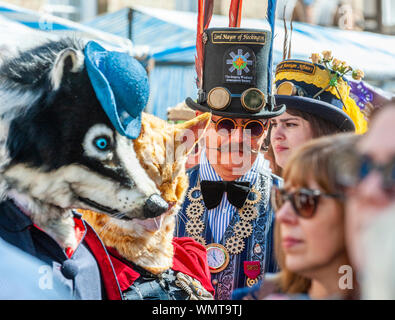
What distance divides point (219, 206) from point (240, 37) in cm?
72

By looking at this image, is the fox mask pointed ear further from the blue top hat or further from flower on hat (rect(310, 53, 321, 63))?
flower on hat (rect(310, 53, 321, 63))

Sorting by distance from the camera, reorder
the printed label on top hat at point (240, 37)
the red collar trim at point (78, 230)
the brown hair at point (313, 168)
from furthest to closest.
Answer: the printed label on top hat at point (240, 37) < the red collar trim at point (78, 230) < the brown hair at point (313, 168)

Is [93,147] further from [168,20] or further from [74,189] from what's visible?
[168,20]

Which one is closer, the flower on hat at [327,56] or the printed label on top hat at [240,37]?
the printed label on top hat at [240,37]

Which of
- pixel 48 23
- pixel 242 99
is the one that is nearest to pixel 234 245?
pixel 242 99

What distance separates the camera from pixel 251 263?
2385mm

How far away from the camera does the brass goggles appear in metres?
2.22

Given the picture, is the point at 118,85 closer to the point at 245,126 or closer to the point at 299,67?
the point at 245,126

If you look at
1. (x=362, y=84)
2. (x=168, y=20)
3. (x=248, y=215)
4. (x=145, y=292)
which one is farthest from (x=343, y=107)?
(x=168, y=20)

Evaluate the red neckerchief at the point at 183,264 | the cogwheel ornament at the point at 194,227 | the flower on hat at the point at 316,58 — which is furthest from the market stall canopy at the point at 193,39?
the red neckerchief at the point at 183,264

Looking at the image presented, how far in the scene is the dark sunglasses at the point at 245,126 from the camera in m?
2.30

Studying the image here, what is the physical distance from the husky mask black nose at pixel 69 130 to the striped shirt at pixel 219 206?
0.90 m

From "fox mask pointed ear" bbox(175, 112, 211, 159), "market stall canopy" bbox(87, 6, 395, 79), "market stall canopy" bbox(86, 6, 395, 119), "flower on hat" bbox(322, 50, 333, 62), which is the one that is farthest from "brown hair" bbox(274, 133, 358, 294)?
"market stall canopy" bbox(87, 6, 395, 79)

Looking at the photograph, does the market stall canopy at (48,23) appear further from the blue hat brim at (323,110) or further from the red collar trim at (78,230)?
the red collar trim at (78,230)
